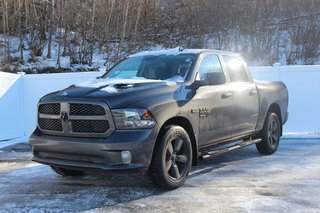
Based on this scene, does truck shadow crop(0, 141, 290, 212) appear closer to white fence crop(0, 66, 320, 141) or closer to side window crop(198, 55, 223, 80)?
side window crop(198, 55, 223, 80)

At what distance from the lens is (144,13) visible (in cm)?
2262

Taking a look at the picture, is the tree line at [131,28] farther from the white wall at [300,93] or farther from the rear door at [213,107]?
the rear door at [213,107]

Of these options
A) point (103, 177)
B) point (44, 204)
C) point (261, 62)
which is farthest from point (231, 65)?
point (261, 62)

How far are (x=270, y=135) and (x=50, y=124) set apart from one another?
4.35 metres

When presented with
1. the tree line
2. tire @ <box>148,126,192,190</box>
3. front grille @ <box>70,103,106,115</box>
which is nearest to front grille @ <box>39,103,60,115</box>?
front grille @ <box>70,103,106,115</box>

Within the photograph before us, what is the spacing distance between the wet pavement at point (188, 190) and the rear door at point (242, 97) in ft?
2.18

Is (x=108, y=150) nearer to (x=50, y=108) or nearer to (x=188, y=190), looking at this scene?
(x=50, y=108)

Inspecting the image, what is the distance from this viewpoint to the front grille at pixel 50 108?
5.44 m

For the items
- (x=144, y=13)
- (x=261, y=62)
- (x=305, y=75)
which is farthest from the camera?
(x=144, y=13)

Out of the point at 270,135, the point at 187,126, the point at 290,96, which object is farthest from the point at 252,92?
the point at 290,96

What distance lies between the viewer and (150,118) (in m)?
5.16

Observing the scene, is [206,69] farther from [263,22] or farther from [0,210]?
[263,22]

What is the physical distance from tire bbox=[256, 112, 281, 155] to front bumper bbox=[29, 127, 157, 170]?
339 cm

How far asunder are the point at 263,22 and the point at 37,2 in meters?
10.9
